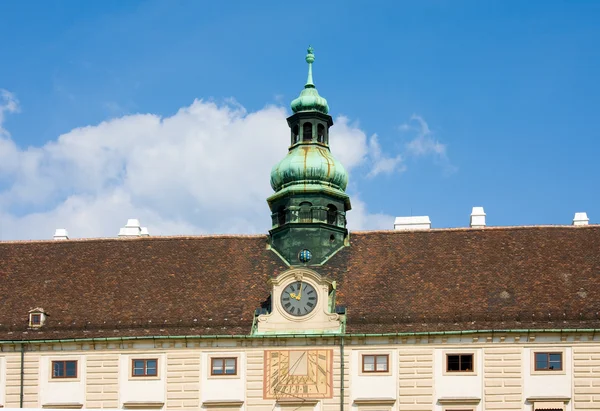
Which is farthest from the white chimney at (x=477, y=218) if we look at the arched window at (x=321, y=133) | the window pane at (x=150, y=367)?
the window pane at (x=150, y=367)

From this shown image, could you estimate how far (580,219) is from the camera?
7519 cm

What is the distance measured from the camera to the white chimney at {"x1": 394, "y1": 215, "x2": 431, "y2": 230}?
251 ft

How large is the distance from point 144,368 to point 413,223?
53.5 ft

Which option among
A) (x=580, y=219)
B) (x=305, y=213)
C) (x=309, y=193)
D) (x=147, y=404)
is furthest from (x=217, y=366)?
(x=580, y=219)

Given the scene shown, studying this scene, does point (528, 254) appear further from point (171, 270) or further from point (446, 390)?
point (171, 270)

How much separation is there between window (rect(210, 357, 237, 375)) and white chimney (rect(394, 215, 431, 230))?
41.5 ft

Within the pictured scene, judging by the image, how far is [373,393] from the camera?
67562 millimetres

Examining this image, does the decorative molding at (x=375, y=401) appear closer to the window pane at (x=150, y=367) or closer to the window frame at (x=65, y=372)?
the window pane at (x=150, y=367)

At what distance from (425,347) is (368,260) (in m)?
6.72

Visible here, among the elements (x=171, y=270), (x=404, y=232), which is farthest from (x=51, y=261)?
(x=404, y=232)

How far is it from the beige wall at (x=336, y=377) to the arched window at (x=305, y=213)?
7.68m

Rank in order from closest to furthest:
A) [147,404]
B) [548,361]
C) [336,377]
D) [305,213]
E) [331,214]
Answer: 1. [548,361]
2. [336,377]
3. [147,404]
4. [305,213]
5. [331,214]

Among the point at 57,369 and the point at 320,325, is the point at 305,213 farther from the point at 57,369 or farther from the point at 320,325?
the point at 57,369

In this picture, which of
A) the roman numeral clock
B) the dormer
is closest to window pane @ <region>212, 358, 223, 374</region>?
the roman numeral clock
